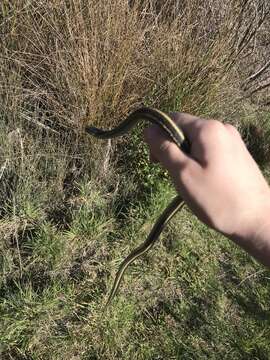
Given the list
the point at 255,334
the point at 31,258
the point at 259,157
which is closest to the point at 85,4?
the point at 31,258

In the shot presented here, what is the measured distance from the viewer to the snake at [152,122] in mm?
1180

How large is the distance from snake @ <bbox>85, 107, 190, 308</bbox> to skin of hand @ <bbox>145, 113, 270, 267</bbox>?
0.02 metres

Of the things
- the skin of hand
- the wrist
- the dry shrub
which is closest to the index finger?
the skin of hand

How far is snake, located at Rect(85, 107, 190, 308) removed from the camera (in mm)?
1180

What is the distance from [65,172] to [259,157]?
163 cm

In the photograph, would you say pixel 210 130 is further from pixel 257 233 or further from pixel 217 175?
pixel 257 233

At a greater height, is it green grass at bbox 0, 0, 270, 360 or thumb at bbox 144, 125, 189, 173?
thumb at bbox 144, 125, 189, 173

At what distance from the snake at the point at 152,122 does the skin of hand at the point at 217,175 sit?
2 centimetres

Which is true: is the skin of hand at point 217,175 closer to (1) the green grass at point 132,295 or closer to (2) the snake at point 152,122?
(2) the snake at point 152,122

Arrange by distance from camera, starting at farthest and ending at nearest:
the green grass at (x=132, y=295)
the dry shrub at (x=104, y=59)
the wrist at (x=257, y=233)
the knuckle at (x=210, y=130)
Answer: the dry shrub at (x=104, y=59) < the green grass at (x=132, y=295) < the wrist at (x=257, y=233) < the knuckle at (x=210, y=130)

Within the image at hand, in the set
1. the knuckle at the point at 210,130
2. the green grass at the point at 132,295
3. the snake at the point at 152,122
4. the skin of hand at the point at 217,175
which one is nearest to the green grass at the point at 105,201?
the green grass at the point at 132,295

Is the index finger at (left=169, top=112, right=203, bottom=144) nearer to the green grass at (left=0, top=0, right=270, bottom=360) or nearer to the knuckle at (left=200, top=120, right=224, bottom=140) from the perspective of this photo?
the knuckle at (left=200, top=120, right=224, bottom=140)

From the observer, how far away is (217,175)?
1177mm

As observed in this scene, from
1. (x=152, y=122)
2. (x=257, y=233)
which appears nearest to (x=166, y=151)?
(x=152, y=122)
